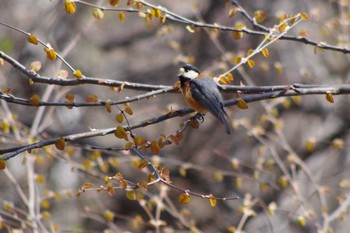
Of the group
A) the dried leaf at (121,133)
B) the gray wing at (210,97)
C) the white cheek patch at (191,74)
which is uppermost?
the white cheek patch at (191,74)

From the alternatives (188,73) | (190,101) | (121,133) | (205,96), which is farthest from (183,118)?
(121,133)

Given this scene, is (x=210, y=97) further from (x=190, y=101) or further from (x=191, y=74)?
(x=191, y=74)

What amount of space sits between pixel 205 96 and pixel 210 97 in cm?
4

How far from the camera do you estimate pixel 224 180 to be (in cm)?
636

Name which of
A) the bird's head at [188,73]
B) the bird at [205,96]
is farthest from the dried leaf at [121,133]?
the bird's head at [188,73]

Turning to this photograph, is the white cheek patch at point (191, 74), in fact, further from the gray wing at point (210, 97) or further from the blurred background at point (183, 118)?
the blurred background at point (183, 118)

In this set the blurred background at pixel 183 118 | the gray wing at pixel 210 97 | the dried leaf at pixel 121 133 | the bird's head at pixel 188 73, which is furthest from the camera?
the blurred background at pixel 183 118

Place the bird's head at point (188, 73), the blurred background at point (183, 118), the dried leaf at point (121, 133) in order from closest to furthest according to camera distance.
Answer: the dried leaf at point (121, 133) → the bird's head at point (188, 73) → the blurred background at point (183, 118)

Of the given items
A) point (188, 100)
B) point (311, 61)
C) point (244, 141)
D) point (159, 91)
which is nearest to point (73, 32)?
point (244, 141)

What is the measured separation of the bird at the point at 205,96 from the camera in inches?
124

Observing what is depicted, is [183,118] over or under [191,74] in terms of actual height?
over

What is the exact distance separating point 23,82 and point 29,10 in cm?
101

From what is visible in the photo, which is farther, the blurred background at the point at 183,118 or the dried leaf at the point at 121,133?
the blurred background at the point at 183,118

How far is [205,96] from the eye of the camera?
3.21 meters
